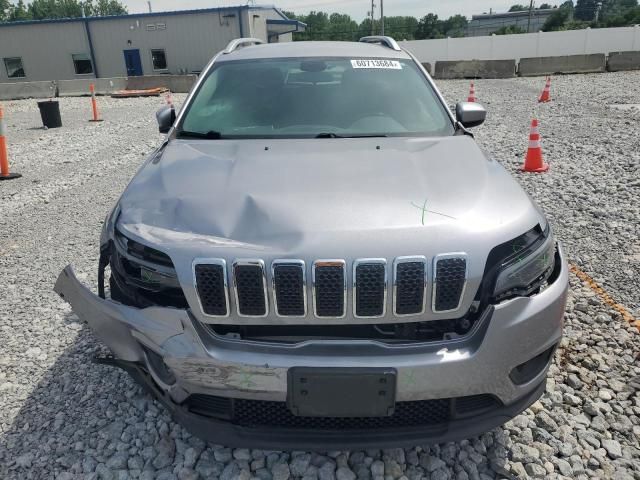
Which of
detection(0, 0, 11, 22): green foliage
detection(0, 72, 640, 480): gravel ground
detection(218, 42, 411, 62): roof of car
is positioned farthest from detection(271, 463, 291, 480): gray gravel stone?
detection(0, 0, 11, 22): green foliage

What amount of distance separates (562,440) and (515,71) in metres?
23.7

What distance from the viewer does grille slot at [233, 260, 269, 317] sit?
187 centimetres

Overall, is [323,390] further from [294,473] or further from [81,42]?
[81,42]

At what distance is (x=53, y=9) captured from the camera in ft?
314

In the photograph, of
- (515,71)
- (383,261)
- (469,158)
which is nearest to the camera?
(383,261)

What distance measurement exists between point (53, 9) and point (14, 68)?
7587cm

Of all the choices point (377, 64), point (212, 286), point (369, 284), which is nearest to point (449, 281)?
point (369, 284)

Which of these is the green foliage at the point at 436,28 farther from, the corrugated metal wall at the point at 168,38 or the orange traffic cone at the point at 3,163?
the orange traffic cone at the point at 3,163

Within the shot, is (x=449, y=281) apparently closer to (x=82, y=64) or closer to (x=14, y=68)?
(x=82, y=64)

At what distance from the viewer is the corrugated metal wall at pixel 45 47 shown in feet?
106

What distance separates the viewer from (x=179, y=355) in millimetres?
1932

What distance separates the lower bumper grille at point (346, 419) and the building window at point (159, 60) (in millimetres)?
34436

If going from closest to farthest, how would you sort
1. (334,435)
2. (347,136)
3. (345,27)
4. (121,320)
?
(334,435) → (121,320) → (347,136) → (345,27)

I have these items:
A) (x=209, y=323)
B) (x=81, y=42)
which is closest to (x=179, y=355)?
(x=209, y=323)
